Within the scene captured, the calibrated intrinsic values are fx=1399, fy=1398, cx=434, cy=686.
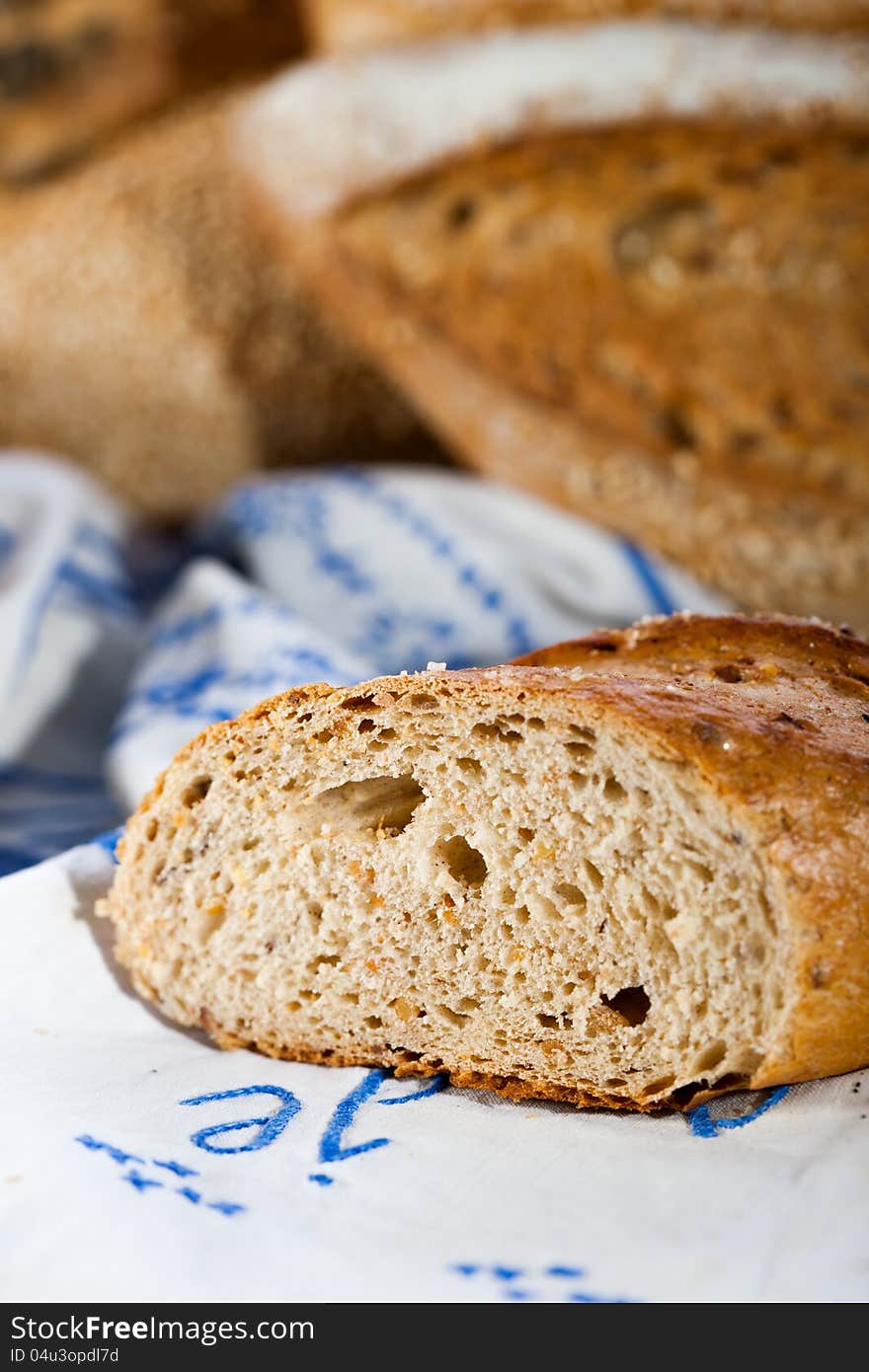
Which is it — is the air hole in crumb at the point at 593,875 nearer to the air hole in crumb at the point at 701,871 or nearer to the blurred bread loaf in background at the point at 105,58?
the air hole in crumb at the point at 701,871

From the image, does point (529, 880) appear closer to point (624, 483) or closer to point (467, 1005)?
point (467, 1005)

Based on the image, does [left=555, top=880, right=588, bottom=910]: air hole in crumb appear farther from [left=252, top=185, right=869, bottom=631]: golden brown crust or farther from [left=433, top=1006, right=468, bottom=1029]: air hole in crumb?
[left=252, top=185, right=869, bottom=631]: golden brown crust

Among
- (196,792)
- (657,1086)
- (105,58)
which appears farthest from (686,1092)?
(105,58)

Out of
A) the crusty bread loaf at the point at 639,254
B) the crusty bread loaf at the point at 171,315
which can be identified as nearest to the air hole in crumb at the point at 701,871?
the crusty bread loaf at the point at 639,254

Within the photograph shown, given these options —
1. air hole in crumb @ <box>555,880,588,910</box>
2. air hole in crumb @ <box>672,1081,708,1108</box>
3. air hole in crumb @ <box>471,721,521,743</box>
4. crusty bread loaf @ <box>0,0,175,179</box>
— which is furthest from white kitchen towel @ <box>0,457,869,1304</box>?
crusty bread loaf @ <box>0,0,175,179</box>

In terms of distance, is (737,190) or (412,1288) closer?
(412,1288)

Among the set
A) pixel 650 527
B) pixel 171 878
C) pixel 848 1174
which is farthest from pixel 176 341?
pixel 848 1174

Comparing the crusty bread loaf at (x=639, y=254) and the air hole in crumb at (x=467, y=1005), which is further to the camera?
the crusty bread loaf at (x=639, y=254)

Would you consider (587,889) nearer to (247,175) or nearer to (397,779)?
(397,779)
